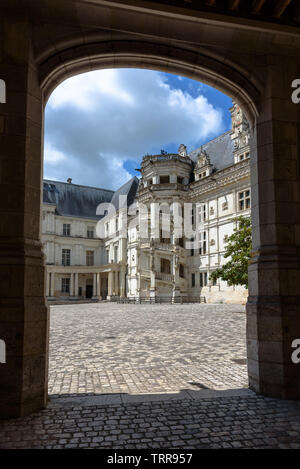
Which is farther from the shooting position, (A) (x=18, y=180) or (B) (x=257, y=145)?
(B) (x=257, y=145)

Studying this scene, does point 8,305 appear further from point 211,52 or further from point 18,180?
point 211,52

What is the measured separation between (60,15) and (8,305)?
4162mm

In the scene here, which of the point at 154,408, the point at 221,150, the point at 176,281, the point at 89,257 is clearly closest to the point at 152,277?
the point at 176,281

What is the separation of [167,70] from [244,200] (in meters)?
30.2

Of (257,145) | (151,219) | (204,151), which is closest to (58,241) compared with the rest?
(151,219)

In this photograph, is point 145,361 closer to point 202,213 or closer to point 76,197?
point 202,213

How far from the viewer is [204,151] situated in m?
43.9

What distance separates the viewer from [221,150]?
42.8m

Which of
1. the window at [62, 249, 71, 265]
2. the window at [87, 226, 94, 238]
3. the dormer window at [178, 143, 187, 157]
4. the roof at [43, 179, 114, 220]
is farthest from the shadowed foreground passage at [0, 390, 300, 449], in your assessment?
the window at [87, 226, 94, 238]

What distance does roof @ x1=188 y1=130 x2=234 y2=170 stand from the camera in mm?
40806

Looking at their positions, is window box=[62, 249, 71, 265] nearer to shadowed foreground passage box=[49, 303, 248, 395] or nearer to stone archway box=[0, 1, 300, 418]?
shadowed foreground passage box=[49, 303, 248, 395]

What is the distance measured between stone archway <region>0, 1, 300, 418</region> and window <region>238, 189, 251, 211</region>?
2935cm

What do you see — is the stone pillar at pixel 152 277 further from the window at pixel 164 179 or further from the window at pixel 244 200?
the window at pixel 244 200
